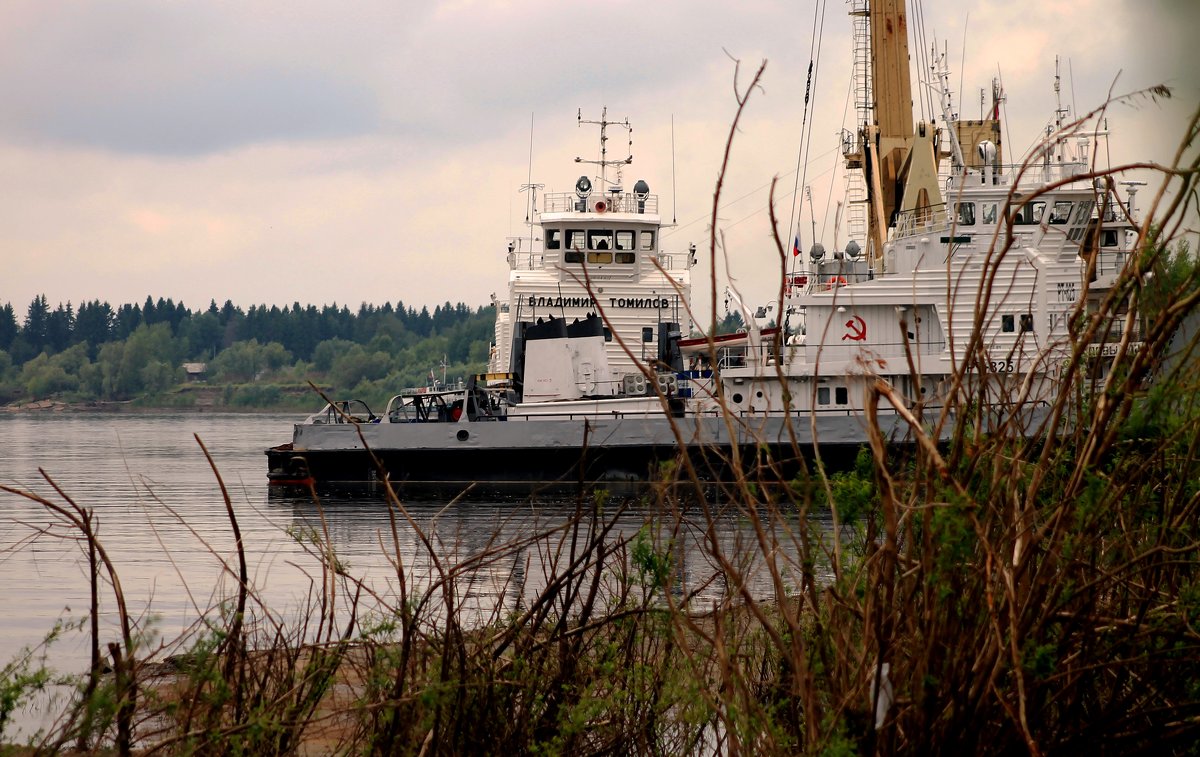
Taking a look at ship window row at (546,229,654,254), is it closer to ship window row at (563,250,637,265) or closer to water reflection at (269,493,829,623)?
ship window row at (563,250,637,265)

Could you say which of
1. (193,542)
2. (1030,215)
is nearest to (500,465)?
(193,542)

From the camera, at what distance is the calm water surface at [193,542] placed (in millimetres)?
9788

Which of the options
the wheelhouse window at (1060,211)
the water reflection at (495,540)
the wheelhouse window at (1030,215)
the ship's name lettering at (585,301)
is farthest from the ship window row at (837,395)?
the ship's name lettering at (585,301)

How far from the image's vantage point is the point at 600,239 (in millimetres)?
33031

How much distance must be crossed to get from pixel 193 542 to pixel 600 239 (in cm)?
1645

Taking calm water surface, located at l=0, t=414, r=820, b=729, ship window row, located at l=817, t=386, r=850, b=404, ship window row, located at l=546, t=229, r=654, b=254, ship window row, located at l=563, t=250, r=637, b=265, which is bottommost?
calm water surface, located at l=0, t=414, r=820, b=729

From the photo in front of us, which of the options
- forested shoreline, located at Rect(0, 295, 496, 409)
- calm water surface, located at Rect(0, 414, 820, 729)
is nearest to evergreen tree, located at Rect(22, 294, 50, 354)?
forested shoreline, located at Rect(0, 295, 496, 409)

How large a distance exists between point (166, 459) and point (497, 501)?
19.8 meters

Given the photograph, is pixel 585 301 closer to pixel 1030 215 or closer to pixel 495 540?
pixel 1030 215

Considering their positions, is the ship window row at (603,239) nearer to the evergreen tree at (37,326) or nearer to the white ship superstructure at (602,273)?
the white ship superstructure at (602,273)

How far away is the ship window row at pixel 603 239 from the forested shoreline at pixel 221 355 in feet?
242

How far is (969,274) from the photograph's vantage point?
2544cm

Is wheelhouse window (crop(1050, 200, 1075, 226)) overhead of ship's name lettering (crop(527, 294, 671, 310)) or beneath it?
overhead

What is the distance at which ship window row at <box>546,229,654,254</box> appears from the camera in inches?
1291
